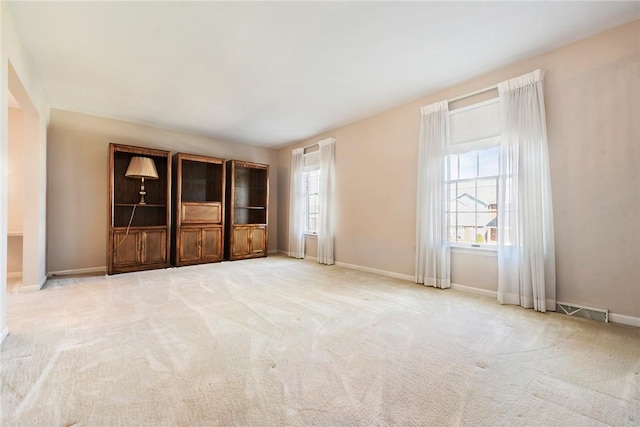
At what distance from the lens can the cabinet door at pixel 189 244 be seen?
5.46 m

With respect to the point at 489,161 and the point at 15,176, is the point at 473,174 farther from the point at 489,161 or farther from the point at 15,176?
the point at 15,176

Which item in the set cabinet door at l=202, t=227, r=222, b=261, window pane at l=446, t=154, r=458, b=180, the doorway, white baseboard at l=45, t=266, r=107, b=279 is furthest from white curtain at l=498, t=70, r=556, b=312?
the doorway

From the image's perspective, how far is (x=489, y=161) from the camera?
3676 mm

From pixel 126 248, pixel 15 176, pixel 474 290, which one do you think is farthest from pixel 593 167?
pixel 15 176

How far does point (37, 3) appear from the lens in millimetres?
2389

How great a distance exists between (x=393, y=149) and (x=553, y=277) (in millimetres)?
2739

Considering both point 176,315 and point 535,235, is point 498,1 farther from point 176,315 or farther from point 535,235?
point 176,315

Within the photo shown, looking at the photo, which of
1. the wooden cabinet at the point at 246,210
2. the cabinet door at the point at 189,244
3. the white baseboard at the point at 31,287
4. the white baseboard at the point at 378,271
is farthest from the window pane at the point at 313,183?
the white baseboard at the point at 31,287

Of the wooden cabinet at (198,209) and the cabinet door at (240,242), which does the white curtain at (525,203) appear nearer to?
the cabinet door at (240,242)

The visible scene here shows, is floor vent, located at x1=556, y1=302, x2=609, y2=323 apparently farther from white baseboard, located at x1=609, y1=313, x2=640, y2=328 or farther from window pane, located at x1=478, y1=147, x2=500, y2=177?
window pane, located at x1=478, y1=147, x2=500, y2=177

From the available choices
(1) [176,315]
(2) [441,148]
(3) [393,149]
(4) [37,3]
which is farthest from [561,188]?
(4) [37,3]

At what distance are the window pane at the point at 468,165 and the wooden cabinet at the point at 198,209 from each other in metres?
4.58

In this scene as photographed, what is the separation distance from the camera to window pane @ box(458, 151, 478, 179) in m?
3.81

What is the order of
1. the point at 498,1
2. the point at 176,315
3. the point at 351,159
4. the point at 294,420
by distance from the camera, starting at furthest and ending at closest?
the point at 351,159, the point at 176,315, the point at 498,1, the point at 294,420
